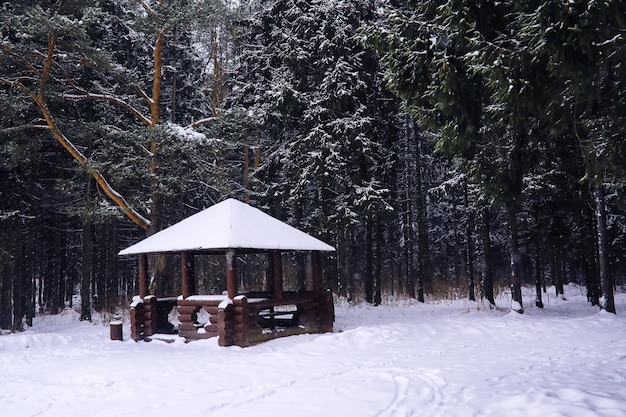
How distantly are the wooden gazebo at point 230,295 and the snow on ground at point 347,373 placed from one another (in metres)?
0.63

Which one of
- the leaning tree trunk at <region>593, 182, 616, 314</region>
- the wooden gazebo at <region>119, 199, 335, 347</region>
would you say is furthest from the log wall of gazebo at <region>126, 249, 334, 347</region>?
the leaning tree trunk at <region>593, 182, 616, 314</region>

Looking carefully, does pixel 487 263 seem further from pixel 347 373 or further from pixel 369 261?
pixel 347 373

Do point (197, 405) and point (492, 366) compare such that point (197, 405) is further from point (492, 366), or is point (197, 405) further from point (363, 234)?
point (363, 234)

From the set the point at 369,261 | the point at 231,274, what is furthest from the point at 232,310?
the point at 369,261

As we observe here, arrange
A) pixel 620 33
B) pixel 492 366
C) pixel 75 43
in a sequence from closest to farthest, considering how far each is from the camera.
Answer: pixel 620 33
pixel 492 366
pixel 75 43

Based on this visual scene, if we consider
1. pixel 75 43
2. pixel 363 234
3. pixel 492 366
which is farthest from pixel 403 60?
pixel 363 234

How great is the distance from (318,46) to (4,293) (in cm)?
1757

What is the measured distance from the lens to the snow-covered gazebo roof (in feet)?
43.5

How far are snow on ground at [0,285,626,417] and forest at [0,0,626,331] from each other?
339 cm

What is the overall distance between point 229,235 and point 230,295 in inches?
63.8

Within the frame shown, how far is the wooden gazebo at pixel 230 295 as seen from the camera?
13102 mm

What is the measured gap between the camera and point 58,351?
13117mm

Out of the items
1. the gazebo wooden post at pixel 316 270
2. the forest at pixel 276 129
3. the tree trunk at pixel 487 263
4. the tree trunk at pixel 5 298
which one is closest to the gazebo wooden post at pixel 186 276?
the gazebo wooden post at pixel 316 270

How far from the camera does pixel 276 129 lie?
24.4 metres
